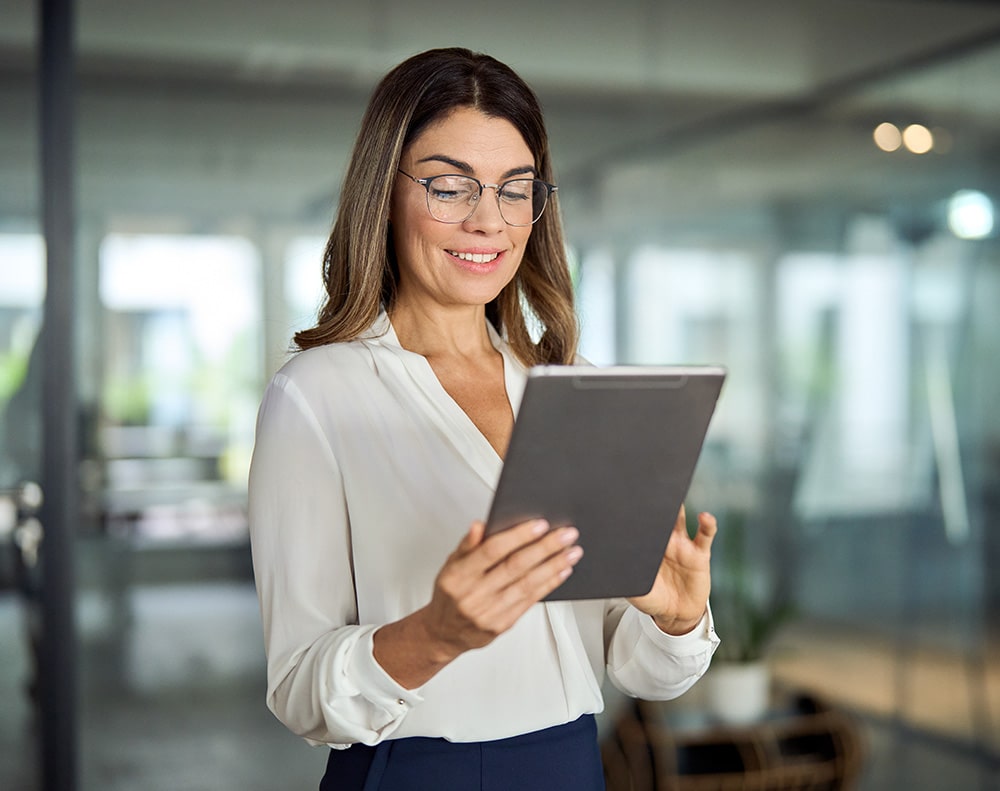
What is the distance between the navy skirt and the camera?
4.55 ft

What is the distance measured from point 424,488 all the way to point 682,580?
311 mm

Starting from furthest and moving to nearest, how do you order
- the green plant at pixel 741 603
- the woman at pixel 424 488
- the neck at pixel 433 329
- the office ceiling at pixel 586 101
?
the green plant at pixel 741 603
the office ceiling at pixel 586 101
the neck at pixel 433 329
the woman at pixel 424 488

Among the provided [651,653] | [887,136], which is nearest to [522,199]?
[651,653]

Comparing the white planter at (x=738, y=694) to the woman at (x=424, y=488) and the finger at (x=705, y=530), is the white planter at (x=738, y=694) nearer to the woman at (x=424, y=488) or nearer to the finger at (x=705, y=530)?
the woman at (x=424, y=488)

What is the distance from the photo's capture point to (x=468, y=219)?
1.42m

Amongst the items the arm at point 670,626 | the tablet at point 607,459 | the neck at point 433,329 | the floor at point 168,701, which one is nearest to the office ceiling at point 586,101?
the floor at point 168,701

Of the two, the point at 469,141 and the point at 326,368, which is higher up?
the point at 469,141

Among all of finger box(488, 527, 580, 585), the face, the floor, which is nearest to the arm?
finger box(488, 527, 580, 585)

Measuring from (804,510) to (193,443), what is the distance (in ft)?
6.09

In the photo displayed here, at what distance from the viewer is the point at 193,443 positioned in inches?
134

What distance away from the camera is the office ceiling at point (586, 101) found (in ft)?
11.0

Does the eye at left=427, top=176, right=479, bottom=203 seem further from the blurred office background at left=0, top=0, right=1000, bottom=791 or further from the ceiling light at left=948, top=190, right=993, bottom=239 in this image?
the ceiling light at left=948, top=190, right=993, bottom=239

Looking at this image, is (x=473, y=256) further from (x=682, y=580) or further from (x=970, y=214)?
(x=970, y=214)

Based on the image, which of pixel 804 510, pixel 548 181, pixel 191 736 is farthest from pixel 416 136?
pixel 804 510
